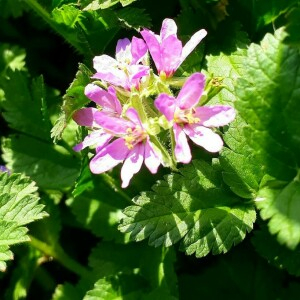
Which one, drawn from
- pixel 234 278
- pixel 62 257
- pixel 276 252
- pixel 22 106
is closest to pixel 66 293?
pixel 62 257

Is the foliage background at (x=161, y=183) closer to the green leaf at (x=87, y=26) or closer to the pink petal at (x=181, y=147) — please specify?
the green leaf at (x=87, y=26)

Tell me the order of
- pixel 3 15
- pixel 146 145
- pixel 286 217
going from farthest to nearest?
pixel 3 15 < pixel 146 145 < pixel 286 217

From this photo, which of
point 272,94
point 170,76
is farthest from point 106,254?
point 272,94

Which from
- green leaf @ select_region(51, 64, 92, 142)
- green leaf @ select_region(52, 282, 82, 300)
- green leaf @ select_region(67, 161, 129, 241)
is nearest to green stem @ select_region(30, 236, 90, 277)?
green leaf @ select_region(52, 282, 82, 300)

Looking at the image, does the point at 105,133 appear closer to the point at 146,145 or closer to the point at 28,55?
the point at 146,145

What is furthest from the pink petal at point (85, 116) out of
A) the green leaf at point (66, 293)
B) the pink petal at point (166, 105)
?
the green leaf at point (66, 293)

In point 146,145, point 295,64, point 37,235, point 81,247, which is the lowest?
point 81,247

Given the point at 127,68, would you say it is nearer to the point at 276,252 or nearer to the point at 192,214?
the point at 192,214

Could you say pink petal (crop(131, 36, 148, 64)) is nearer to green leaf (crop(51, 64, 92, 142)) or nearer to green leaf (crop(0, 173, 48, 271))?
green leaf (crop(51, 64, 92, 142))
